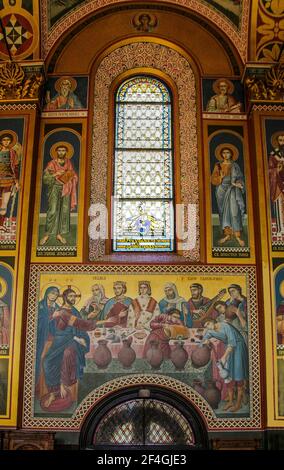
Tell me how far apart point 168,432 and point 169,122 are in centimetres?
627

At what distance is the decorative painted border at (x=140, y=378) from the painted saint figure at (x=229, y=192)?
77cm

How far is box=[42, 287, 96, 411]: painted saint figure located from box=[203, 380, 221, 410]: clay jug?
2.23 m

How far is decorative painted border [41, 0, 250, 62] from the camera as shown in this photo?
16.1 meters

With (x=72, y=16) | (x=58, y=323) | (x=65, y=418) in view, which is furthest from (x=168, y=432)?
(x=72, y=16)

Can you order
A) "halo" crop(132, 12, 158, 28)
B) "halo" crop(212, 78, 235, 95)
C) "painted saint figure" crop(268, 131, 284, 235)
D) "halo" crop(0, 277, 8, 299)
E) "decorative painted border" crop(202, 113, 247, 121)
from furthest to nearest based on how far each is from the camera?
1. "halo" crop(132, 12, 158, 28)
2. "halo" crop(212, 78, 235, 95)
3. "decorative painted border" crop(202, 113, 247, 121)
4. "painted saint figure" crop(268, 131, 284, 235)
5. "halo" crop(0, 277, 8, 299)

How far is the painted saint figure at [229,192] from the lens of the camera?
14688 mm

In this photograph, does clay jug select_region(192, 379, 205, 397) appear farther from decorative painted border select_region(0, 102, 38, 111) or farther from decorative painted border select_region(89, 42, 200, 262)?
decorative painted border select_region(0, 102, 38, 111)

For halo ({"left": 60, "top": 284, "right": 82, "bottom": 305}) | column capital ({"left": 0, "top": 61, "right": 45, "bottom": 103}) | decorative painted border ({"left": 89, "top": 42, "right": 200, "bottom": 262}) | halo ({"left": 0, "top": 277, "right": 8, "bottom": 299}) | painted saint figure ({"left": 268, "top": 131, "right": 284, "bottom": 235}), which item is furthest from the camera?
column capital ({"left": 0, "top": 61, "right": 45, "bottom": 103})

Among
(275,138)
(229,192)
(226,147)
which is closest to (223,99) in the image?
(226,147)

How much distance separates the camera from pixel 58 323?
553 inches

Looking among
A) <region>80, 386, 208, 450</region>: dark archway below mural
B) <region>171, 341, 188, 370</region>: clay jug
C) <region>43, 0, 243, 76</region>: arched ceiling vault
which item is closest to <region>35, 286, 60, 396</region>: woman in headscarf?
<region>80, 386, 208, 450</region>: dark archway below mural

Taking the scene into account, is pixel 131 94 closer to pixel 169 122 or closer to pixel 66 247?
pixel 169 122

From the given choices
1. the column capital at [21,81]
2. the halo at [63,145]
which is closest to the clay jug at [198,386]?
the halo at [63,145]

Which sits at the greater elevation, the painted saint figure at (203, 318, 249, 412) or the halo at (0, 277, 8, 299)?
the halo at (0, 277, 8, 299)
